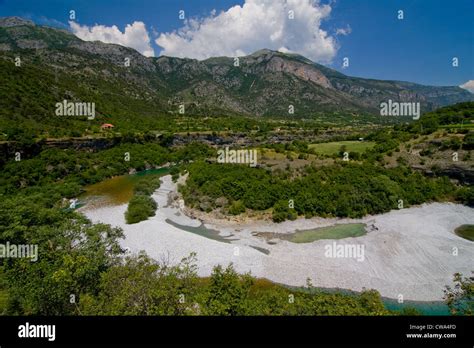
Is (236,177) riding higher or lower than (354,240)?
higher

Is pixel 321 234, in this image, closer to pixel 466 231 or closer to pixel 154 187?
pixel 466 231

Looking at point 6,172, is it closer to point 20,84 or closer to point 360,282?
point 20,84

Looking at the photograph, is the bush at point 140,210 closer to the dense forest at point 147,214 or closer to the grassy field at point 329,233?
the dense forest at point 147,214

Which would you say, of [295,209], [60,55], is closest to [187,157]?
[295,209]

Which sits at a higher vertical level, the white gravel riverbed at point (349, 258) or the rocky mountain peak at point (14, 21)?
the rocky mountain peak at point (14, 21)

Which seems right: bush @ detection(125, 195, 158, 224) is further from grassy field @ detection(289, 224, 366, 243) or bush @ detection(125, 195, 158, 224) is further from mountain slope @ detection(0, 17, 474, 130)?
mountain slope @ detection(0, 17, 474, 130)

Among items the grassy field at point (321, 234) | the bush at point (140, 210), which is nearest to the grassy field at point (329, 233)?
the grassy field at point (321, 234)

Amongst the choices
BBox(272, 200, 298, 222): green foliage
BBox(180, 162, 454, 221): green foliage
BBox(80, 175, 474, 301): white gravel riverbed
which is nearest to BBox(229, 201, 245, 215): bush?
BBox(180, 162, 454, 221): green foliage

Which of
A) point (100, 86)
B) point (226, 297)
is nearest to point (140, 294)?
point (226, 297)
